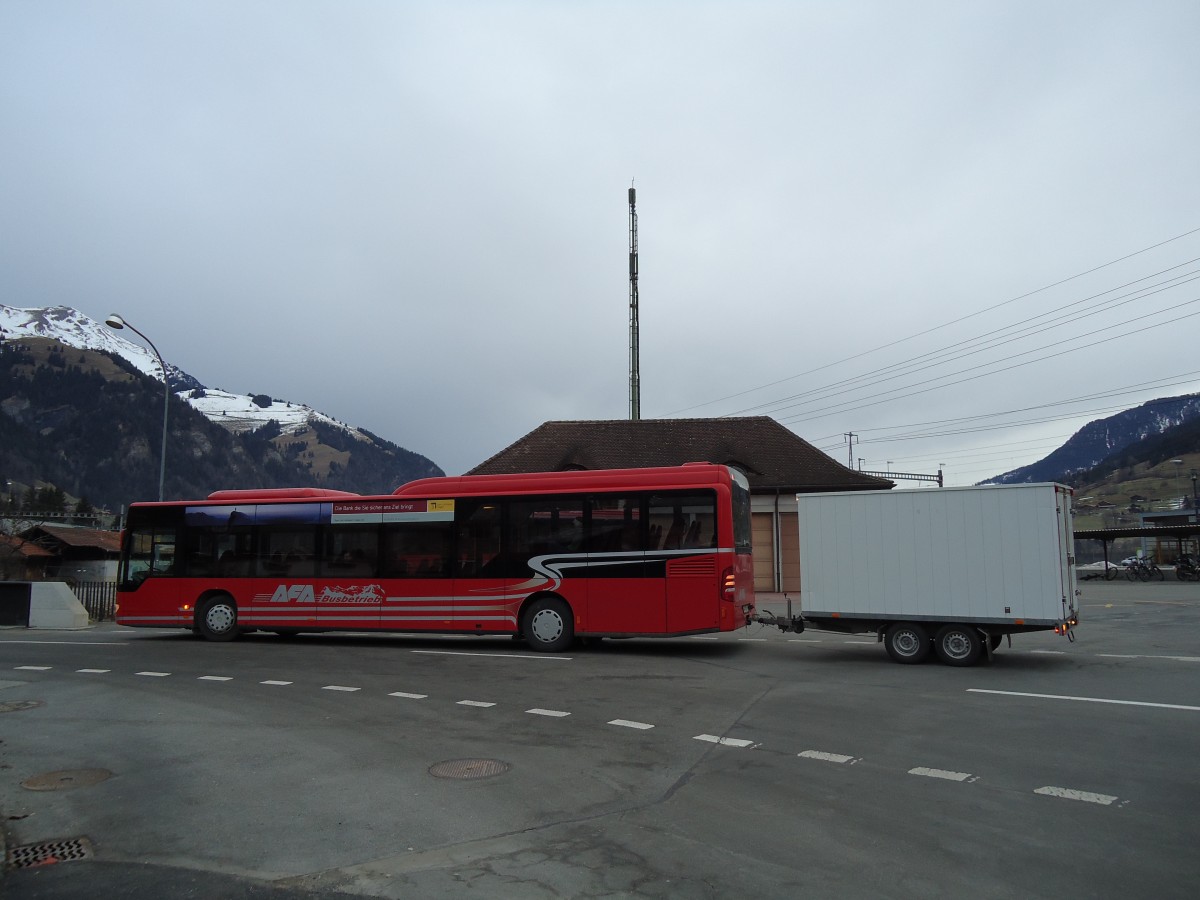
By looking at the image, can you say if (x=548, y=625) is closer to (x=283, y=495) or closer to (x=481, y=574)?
(x=481, y=574)

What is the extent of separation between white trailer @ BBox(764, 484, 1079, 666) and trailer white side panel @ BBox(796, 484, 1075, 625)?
0.02 metres

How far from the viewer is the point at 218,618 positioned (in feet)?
58.2

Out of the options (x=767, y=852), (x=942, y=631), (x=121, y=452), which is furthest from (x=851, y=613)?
(x=121, y=452)

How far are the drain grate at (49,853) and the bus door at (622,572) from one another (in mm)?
10261

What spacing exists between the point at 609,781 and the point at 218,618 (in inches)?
548

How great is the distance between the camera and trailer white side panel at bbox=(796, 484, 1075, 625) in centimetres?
1250

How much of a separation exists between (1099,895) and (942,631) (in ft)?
30.6

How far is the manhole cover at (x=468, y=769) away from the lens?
22.7 feet

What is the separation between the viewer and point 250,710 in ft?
32.6

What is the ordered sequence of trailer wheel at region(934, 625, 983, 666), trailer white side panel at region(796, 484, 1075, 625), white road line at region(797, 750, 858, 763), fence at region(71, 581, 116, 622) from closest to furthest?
white road line at region(797, 750, 858, 763) → trailer white side panel at region(796, 484, 1075, 625) → trailer wheel at region(934, 625, 983, 666) → fence at region(71, 581, 116, 622)

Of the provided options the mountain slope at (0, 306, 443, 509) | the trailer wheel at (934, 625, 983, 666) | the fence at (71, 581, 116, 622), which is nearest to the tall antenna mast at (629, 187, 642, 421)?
the fence at (71, 581, 116, 622)

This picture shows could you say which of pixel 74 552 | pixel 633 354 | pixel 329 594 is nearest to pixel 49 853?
pixel 329 594

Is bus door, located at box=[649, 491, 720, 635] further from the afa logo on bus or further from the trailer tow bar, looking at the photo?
the afa logo on bus

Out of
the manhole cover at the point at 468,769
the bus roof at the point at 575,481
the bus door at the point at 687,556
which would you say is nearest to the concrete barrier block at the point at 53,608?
the bus roof at the point at 575,481
